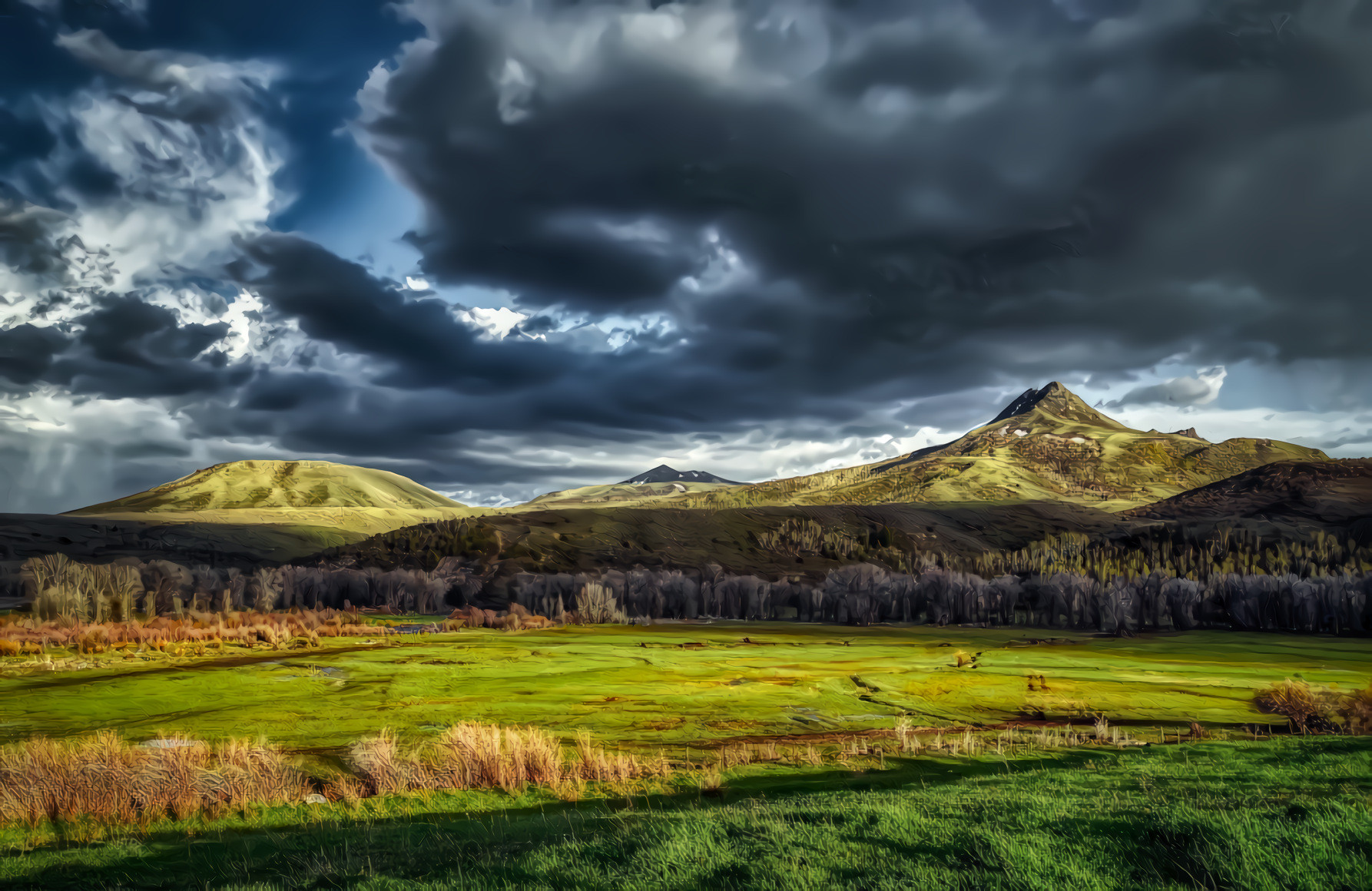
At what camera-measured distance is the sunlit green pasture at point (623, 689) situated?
3094 centimetres

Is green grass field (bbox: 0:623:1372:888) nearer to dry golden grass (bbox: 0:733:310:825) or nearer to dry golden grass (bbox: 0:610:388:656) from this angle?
dry golden grass (bbox: 0:733:310:825)

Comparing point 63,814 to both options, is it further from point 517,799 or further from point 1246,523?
point 1246,523

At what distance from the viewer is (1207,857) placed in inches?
385

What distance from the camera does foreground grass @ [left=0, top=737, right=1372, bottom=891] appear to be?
9.98m

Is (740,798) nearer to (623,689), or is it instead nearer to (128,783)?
(128,783)

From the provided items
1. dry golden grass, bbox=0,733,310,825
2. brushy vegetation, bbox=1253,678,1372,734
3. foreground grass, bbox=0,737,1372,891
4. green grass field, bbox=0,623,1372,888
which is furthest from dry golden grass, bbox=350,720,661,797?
brushy vegetation, bbox=1253,678,1372,734

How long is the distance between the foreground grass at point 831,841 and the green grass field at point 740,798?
6 cm

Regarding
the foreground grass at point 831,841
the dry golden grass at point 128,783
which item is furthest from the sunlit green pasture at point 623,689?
the foreground grass at point 831,841

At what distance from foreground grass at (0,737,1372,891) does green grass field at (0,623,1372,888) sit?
2.4 inches

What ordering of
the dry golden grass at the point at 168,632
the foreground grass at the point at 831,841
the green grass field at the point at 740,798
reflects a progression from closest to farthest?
the foreground grass at the point at 831,841 < the green grass field at the point at 740,798 < the dry golden grass at the point at 168,632

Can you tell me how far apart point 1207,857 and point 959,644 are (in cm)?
7797

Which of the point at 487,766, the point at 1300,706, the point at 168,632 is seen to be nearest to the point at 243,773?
the point at 487,766

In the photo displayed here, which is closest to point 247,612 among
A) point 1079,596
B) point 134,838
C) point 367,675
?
point 367,675

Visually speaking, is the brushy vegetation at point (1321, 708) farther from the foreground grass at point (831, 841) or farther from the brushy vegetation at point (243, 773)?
the brushy vegetation at point (243, 773)
